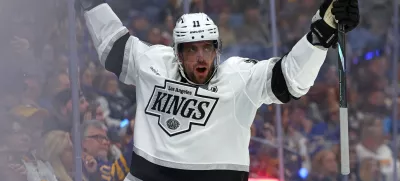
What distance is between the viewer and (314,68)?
2.18 m

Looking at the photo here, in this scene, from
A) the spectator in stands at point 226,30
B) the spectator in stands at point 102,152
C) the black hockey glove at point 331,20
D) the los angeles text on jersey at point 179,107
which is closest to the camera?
the black hockey glove at point 331,20

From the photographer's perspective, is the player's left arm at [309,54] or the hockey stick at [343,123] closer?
the player's left arm at [309,54]

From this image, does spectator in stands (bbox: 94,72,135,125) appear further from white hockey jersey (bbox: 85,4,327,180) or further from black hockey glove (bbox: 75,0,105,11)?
white hockey jersey (bbox: 85,4,327,180)

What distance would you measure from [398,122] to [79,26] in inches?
98.6

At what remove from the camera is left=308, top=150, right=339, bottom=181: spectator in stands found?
448 centimetres

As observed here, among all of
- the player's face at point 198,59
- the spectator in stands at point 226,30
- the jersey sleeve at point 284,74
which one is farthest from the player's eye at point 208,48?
the spectator in stands at point 226,30

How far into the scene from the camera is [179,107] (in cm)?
236

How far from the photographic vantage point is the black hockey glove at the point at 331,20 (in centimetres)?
210

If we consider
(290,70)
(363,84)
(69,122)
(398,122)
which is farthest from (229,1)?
(290,70)

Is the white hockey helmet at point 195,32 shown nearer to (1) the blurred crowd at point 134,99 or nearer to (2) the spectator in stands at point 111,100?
(1) the blurred crowd at point 134,99

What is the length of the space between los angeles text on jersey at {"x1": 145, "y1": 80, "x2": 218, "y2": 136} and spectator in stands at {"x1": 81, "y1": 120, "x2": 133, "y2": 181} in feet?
2.12

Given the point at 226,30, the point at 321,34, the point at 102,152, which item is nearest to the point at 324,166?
Answer: the point at 226,30

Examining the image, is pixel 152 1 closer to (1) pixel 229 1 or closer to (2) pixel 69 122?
(1) pixel 229 1

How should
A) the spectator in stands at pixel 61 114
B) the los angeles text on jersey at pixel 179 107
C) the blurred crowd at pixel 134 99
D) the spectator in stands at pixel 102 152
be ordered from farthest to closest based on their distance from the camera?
the spectator in stands at pixel 102 152 < the spectator in stands at pixel 61 114 < the blurred crowd at pixel 134 99 < the los angeles text on jersey at pixel 179 107
